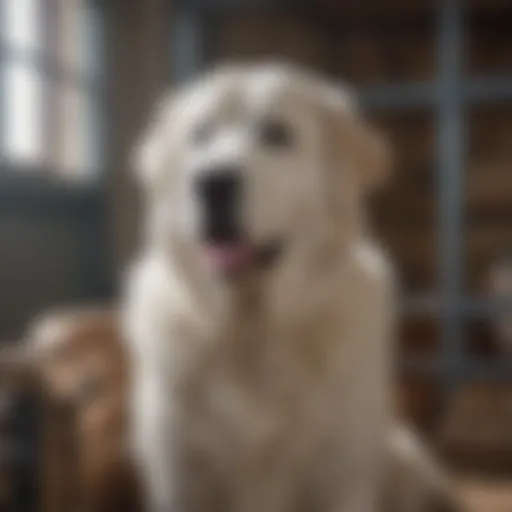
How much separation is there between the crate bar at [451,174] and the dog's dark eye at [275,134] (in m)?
1.17

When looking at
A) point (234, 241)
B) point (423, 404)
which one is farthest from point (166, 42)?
point (234, 241)

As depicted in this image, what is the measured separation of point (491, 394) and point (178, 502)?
1.38 meters

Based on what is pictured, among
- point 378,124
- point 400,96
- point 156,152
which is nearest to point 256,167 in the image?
point 156,152

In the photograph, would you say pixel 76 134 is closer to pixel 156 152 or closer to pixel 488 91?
pixel 488 91

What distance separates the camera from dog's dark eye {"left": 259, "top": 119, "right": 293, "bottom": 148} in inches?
60.4

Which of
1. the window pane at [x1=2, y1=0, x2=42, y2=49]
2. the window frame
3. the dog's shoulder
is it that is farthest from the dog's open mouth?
the window pane at [x1=2, y1=0, x2=42, y2=49]

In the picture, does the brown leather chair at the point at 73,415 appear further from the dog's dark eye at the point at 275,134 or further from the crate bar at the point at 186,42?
the crate bar at the point at 186,42

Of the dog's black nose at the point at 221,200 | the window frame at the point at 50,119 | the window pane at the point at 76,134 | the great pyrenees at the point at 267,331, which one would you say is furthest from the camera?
the window pane at the point at 76,134

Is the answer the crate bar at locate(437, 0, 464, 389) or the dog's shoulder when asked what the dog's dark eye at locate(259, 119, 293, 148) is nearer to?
the dog's shoulder

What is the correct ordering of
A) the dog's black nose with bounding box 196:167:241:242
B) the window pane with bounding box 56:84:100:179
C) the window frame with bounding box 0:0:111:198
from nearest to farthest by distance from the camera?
the dog's black nose with bounding box 196:167:241:242, the window frame with bounding box 0:0:111:198, the window pane with bounding box 56:84:100:179

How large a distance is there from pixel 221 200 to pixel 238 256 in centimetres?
10

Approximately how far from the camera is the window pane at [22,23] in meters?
2.69

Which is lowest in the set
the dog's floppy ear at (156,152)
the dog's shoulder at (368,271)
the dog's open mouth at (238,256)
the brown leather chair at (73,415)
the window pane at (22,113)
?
the brown leather chair at (73,415)

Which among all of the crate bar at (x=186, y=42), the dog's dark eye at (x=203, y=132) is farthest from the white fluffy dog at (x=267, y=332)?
the crate bar at (x=186, y=42)
